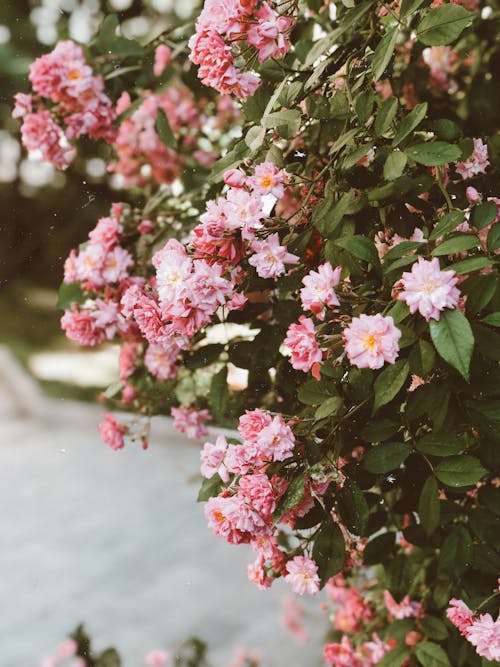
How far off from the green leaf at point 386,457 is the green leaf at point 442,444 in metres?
0.02

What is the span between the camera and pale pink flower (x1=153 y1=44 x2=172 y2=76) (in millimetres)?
1607

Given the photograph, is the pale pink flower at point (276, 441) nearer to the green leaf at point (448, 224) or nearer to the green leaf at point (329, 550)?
the green leaf at point (329, 550)

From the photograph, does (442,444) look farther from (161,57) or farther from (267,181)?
(161,57)

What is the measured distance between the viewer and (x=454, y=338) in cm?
75

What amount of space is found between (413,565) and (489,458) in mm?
543

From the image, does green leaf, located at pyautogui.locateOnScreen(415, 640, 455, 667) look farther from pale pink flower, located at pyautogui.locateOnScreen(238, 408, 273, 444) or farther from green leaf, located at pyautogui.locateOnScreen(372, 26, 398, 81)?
Result: green leaf, located at pyautogui.locateOnScreen(372, 26, 398, 81)

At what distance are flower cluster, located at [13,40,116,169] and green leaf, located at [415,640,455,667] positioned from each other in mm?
1165

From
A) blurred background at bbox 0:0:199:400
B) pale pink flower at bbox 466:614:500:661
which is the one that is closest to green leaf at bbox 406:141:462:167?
pale pink flower at bbox 466:614:500:661

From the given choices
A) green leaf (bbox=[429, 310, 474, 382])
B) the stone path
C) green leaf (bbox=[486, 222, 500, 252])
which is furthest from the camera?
the stone path

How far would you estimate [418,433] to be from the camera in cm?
99

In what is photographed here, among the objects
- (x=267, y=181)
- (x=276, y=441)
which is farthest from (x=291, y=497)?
(x=267, y=181)

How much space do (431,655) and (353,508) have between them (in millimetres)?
460

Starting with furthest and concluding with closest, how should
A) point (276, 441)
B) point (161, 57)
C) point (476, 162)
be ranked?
1. point (161, 57)
2. point (476, 162)
3. point (276, 441)

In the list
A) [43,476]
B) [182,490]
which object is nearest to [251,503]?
[182,490]
